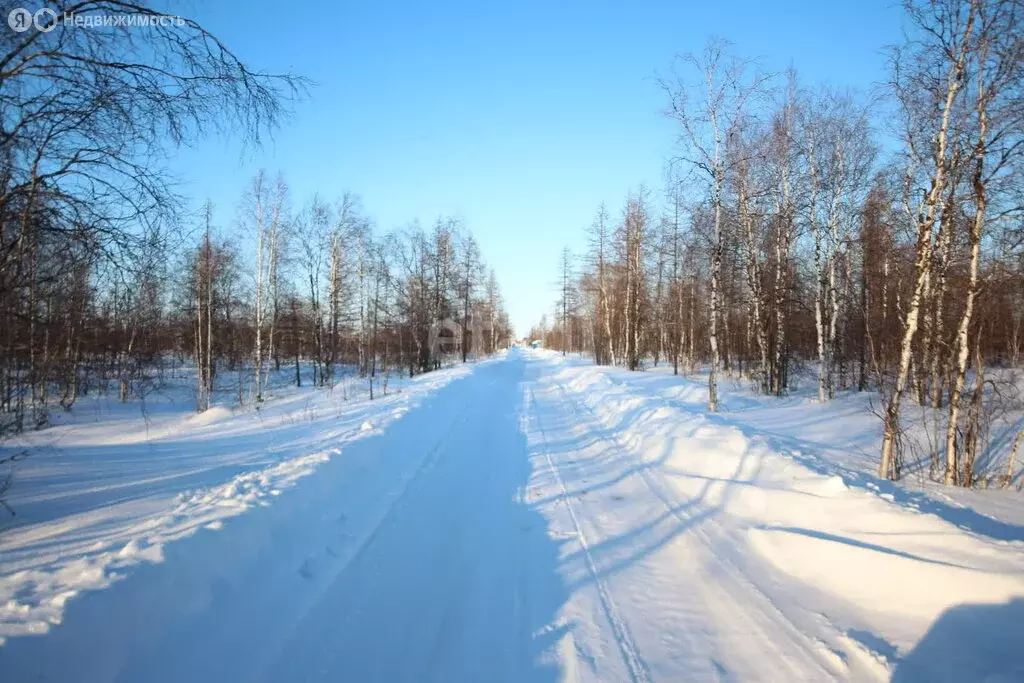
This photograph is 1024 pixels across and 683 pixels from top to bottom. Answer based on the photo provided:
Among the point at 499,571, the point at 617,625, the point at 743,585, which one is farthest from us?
the point at 499,571

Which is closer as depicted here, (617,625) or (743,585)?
(617,625)

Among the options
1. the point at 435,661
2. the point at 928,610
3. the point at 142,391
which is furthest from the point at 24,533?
the point at 142,391

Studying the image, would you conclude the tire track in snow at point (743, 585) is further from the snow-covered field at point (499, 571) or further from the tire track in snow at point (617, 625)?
the tire track in snow at point (617, 625)

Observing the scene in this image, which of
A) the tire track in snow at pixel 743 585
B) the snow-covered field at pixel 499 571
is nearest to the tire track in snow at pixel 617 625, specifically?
the snow-covered field at pixel 499 571

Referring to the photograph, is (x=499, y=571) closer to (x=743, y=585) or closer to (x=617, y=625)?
(x=617, y=625)

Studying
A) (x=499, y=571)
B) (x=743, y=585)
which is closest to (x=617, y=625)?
(x=499, y=571)

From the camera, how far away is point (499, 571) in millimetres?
4227

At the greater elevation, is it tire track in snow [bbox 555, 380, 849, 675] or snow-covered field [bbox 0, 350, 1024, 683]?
snow-covered field [bbox 0, 350, 1024, 683]

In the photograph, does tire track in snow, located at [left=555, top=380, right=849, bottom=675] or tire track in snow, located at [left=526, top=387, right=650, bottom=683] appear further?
tire track in snow, located at [left=555, top=380, right=849, bottom=675]

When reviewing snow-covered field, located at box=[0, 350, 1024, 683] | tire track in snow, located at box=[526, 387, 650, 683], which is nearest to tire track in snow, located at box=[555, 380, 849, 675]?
snow-covered field, located at box=[0, 350, 1024, 683]

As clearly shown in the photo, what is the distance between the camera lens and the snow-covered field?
2.95m

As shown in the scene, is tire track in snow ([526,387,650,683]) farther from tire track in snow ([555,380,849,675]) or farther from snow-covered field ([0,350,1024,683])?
tire track in snow ([555,380,849,675])

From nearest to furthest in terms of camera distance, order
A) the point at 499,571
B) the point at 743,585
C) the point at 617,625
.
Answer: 1. the point at 617,625
2. the point at 743,585
3. the point at 499,571

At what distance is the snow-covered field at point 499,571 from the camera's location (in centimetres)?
295
